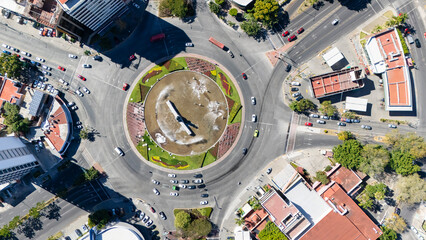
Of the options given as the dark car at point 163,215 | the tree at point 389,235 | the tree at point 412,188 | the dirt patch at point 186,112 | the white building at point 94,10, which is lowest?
the tree at point 389,235

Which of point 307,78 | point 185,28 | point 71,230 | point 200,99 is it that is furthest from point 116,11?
point 71,230

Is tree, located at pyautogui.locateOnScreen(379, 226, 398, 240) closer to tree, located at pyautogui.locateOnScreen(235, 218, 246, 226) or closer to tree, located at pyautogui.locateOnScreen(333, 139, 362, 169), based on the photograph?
tree, located at pyautogui.locateOnScreen(333, 139, 362, 169)

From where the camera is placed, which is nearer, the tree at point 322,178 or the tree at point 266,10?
the tree at point 266,10

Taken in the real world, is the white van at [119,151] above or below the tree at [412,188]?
above

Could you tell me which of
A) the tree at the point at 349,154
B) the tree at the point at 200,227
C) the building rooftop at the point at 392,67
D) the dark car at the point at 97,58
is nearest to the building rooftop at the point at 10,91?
the dark car at the point at 97,58

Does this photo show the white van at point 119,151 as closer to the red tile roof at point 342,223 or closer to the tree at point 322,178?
the red tile roof at point 342,223

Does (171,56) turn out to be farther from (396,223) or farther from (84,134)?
(396,223)

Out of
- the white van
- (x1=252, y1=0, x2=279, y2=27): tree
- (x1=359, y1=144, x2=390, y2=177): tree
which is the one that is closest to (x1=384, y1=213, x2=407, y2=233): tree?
(x1=359, y1=144, x2=390, y2=177): tree

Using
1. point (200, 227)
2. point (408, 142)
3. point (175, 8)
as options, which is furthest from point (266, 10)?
point (200, 227)
